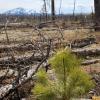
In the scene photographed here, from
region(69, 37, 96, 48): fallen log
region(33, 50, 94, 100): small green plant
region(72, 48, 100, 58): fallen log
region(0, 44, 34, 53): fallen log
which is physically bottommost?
region(69, 37, 96, 48): fallen log

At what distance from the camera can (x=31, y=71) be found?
8562 mm

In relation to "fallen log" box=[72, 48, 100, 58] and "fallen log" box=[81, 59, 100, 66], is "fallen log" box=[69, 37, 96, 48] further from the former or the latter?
"fallen log" box=[81, 59, 100, 66]

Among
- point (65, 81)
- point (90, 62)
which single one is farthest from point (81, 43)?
point (65, 81)

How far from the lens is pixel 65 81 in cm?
590

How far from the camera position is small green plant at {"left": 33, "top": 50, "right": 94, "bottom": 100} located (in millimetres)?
5777

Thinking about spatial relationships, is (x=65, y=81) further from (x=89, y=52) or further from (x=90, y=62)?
(x=89, y=52)

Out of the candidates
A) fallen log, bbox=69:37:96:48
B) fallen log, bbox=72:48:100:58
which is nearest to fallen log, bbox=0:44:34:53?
fallen log, bbox=72:48:100:58

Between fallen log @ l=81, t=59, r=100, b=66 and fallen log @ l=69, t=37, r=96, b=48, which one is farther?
fallen log @ l=69, t=37, r=96, b=48

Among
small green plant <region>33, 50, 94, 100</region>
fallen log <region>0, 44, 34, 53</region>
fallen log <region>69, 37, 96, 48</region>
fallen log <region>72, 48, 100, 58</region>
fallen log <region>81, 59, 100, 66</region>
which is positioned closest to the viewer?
small green plant <region>33, 50, 94, 100</region>

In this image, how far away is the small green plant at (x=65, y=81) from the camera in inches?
227

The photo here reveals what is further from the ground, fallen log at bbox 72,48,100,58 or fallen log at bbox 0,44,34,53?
fallen log at bbox 0,44,34,53

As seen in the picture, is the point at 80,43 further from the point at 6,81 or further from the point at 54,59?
the point at 54,59

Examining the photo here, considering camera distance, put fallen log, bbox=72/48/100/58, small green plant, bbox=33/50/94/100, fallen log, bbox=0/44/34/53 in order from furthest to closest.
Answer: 1. fallen log, bbox=72/48/100/58
2. fallen log, bbox=0/44/34/53
3. small green plant, bbox=33/50/94/100

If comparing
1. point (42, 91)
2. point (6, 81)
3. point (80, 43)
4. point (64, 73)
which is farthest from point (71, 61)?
point (80, 43)
